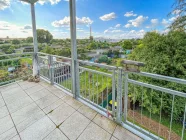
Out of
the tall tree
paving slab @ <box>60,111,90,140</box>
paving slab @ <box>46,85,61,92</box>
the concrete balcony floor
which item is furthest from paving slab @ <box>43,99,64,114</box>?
the tall tree

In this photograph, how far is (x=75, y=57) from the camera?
2.34m

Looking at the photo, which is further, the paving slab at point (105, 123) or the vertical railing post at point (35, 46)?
the vertical railing post at point (35, 46)

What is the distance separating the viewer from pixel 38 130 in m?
1.67

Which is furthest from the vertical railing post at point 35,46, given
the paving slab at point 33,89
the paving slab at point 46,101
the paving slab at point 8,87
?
the paving slab at point 46,101

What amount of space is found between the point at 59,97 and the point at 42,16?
3082 mm

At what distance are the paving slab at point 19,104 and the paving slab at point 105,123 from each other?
1.66m

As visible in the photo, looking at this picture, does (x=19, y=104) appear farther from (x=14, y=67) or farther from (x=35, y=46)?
(x=35, y=46)

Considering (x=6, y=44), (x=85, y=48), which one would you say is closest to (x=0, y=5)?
(x=6, y=44)

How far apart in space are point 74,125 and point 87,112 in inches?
14.9

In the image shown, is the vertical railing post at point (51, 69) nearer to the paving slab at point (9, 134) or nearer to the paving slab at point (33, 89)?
the paving slab at point (33, 89)

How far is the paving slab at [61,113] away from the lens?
1.88 meters

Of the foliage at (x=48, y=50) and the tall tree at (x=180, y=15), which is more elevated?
the tall tree at (x=180, y=15)

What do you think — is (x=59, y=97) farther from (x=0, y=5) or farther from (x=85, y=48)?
(x=0, y=5)

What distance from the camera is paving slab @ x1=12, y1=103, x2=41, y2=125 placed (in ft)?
6.27
